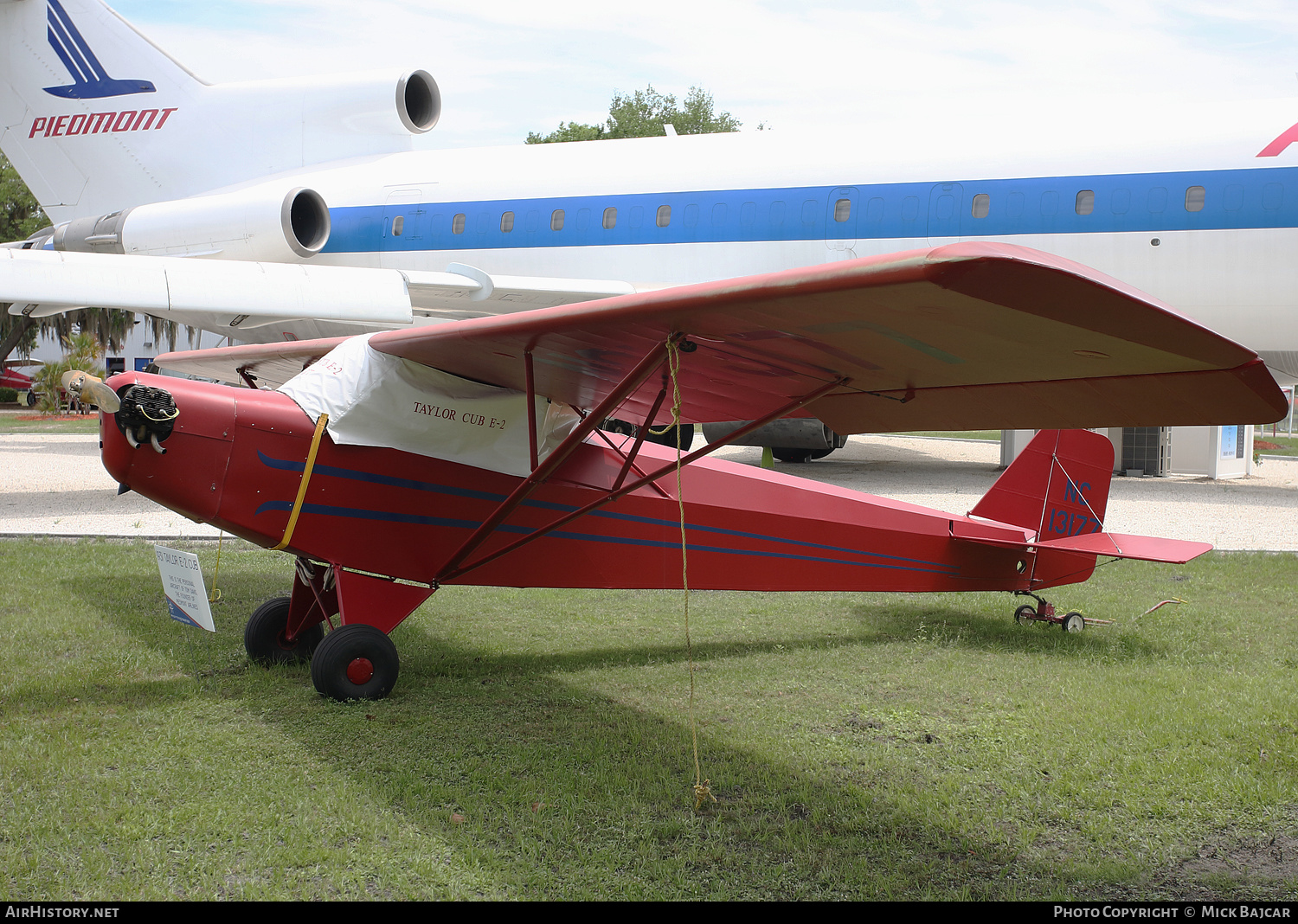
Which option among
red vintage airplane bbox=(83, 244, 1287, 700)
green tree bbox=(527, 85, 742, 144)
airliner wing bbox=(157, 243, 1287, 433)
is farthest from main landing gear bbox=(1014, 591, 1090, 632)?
green tree bbox=(527, 85, 742, 144)

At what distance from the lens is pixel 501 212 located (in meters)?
14.3

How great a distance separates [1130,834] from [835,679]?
2.08 metres

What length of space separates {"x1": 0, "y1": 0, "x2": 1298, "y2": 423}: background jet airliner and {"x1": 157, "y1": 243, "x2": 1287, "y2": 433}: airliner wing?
13.3 ft

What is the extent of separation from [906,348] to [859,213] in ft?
32.0

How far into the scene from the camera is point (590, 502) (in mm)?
5328

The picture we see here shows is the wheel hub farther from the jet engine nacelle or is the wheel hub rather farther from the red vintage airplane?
the jet engine nacelle

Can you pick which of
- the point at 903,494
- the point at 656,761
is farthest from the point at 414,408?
the point at 903,494

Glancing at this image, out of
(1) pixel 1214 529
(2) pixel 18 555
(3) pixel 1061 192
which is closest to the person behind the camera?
(2) pixel 18 555

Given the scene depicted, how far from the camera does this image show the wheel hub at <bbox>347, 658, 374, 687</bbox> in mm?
4688

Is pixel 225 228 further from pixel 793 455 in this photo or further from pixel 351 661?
pixel 351 661

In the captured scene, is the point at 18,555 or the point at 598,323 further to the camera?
the point at 18,555

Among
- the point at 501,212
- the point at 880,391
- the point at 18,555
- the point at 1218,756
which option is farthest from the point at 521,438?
the point at 501,212

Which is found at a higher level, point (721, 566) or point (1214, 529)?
point (721, 566)

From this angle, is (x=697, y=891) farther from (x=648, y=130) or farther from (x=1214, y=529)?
(x=648, y=130)
